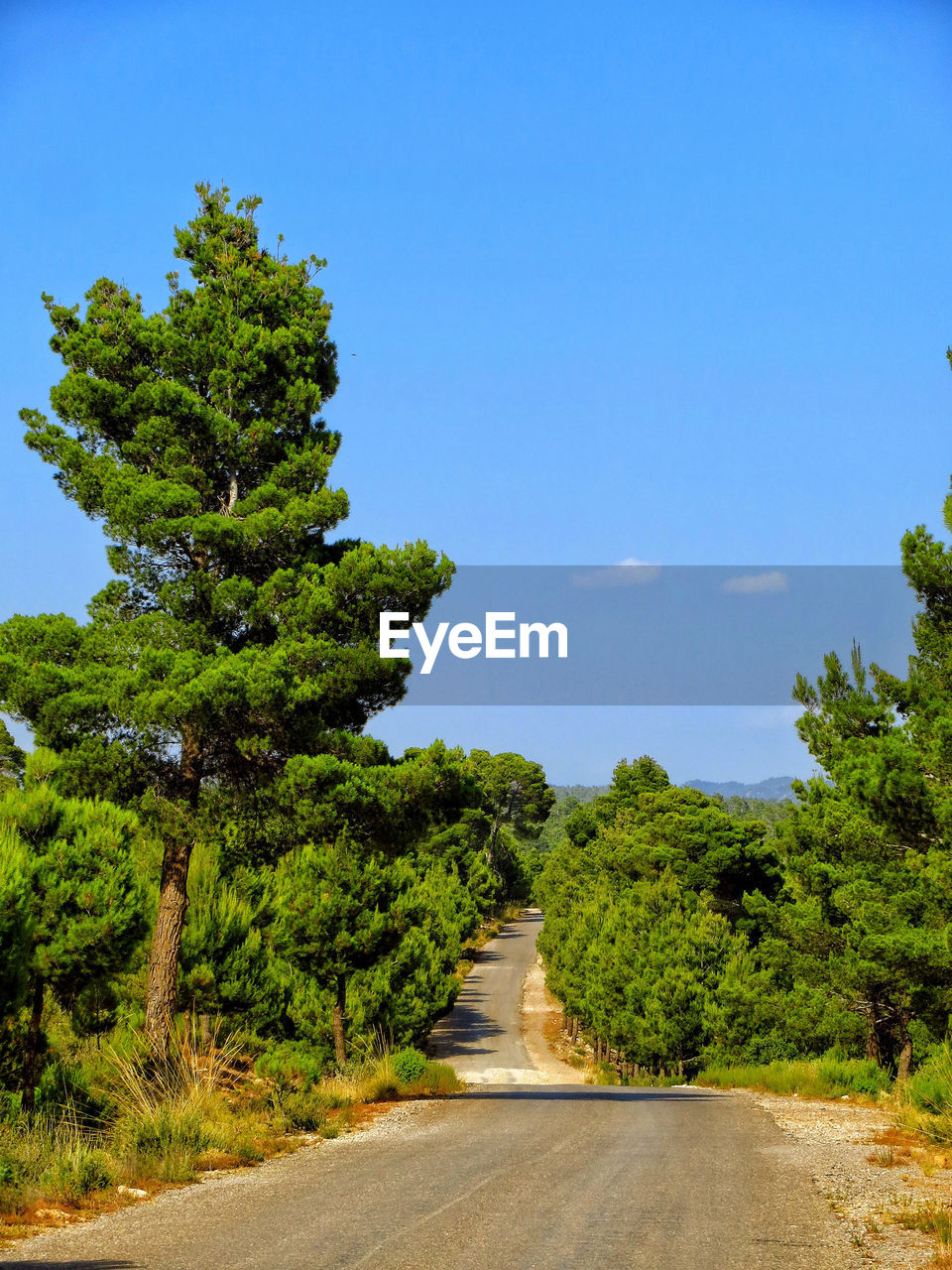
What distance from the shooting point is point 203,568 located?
51.1 ft

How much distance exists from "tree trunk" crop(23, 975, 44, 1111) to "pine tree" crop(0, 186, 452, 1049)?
3.16 meters

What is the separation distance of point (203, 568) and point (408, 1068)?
884cm

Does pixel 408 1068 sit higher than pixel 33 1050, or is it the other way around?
pixel 33 1050

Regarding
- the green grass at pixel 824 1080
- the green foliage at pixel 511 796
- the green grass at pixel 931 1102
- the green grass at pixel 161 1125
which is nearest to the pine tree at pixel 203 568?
the green grass at pixel 161 1125

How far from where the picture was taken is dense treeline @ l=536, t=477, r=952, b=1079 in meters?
15.9

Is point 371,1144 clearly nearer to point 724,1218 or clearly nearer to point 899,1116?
point 724,1218

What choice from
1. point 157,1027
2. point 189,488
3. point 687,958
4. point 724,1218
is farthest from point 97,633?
point 687,958

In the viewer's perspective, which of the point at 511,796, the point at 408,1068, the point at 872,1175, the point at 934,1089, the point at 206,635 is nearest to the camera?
the point at 872,1175

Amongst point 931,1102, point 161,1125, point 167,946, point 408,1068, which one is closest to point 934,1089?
point 931,1102

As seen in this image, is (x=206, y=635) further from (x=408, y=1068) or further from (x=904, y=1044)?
(x=904, y=1044)

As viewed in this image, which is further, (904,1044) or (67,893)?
(904,1044)

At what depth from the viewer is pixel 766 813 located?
171500 millimetres

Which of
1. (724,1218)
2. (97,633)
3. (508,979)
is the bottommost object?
(508,979)

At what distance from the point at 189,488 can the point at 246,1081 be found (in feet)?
27.5
